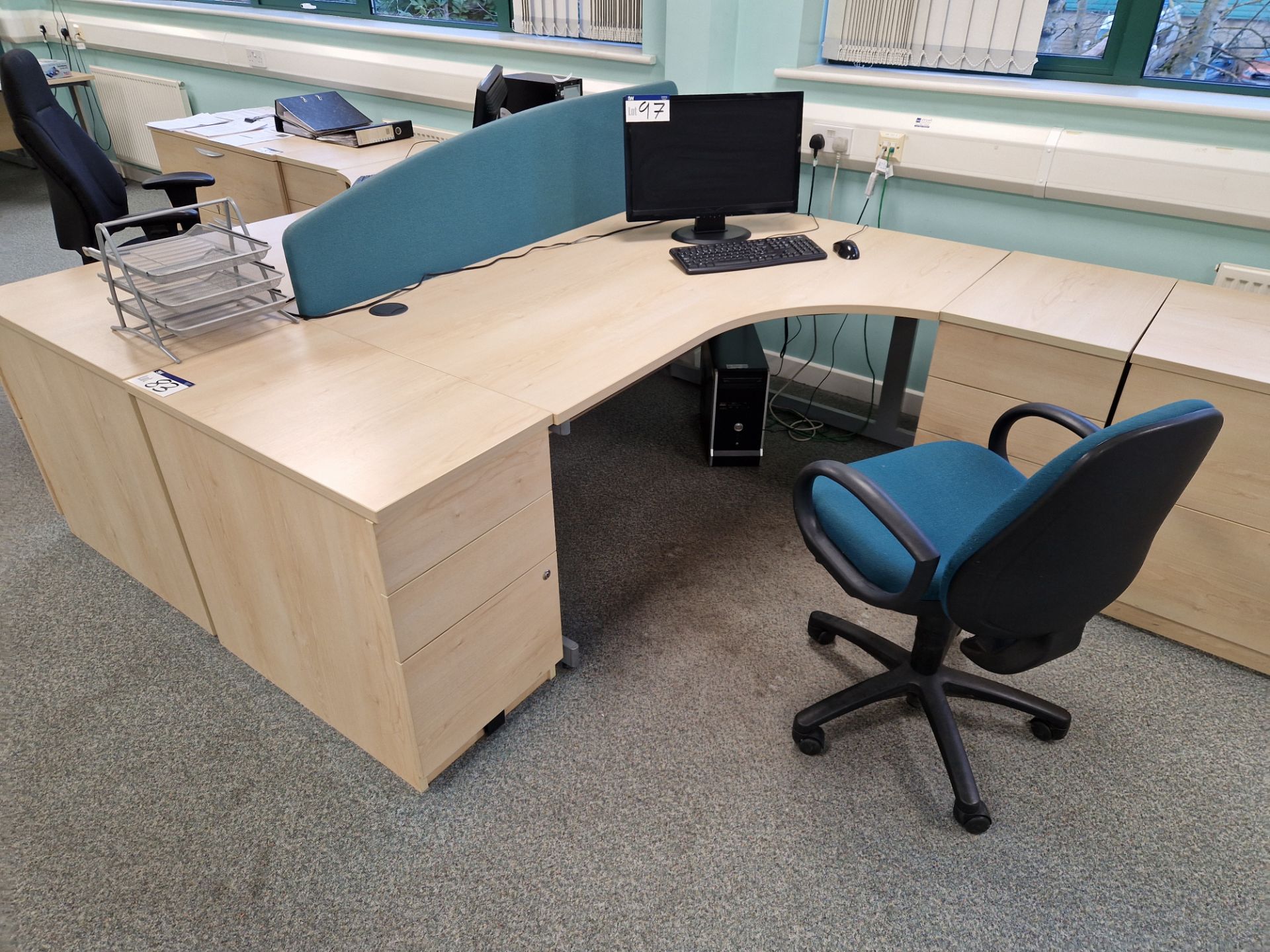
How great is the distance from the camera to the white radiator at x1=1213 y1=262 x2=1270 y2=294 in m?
2.16

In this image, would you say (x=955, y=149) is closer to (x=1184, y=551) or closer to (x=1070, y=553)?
(x=1184, y=551)

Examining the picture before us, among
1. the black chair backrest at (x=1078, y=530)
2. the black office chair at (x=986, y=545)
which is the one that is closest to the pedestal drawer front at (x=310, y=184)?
the black office chair at (x=986, y=545)

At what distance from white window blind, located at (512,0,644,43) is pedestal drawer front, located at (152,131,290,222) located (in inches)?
48.1

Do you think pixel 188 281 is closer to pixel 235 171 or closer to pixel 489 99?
pixel 489 99

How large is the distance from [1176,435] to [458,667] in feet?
4.09

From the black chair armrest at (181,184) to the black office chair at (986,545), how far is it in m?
2.42

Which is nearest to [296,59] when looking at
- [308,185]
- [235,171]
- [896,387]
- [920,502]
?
[235,171]

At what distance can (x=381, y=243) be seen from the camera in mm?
1955

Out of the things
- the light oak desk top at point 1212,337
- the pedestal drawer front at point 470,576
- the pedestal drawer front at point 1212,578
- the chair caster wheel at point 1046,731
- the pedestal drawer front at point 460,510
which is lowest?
the chair caster wheel at point 1046,731

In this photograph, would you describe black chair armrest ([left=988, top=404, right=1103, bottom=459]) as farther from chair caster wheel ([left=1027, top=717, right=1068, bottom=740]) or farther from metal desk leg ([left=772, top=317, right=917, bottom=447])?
metal desk leg ([left=772, top=317, right=917, bottom=447])

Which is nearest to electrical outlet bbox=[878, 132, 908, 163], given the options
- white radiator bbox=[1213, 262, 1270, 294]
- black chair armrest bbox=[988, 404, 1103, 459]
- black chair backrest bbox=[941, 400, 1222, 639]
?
white radiator bbox=[1213, 262, 1270, 294]

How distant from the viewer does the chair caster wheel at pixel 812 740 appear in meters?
1.73

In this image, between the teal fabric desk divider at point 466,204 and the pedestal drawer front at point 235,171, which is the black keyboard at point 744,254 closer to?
the teal fabric desk divider at point 466,204

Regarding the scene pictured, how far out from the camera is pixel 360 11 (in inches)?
164
